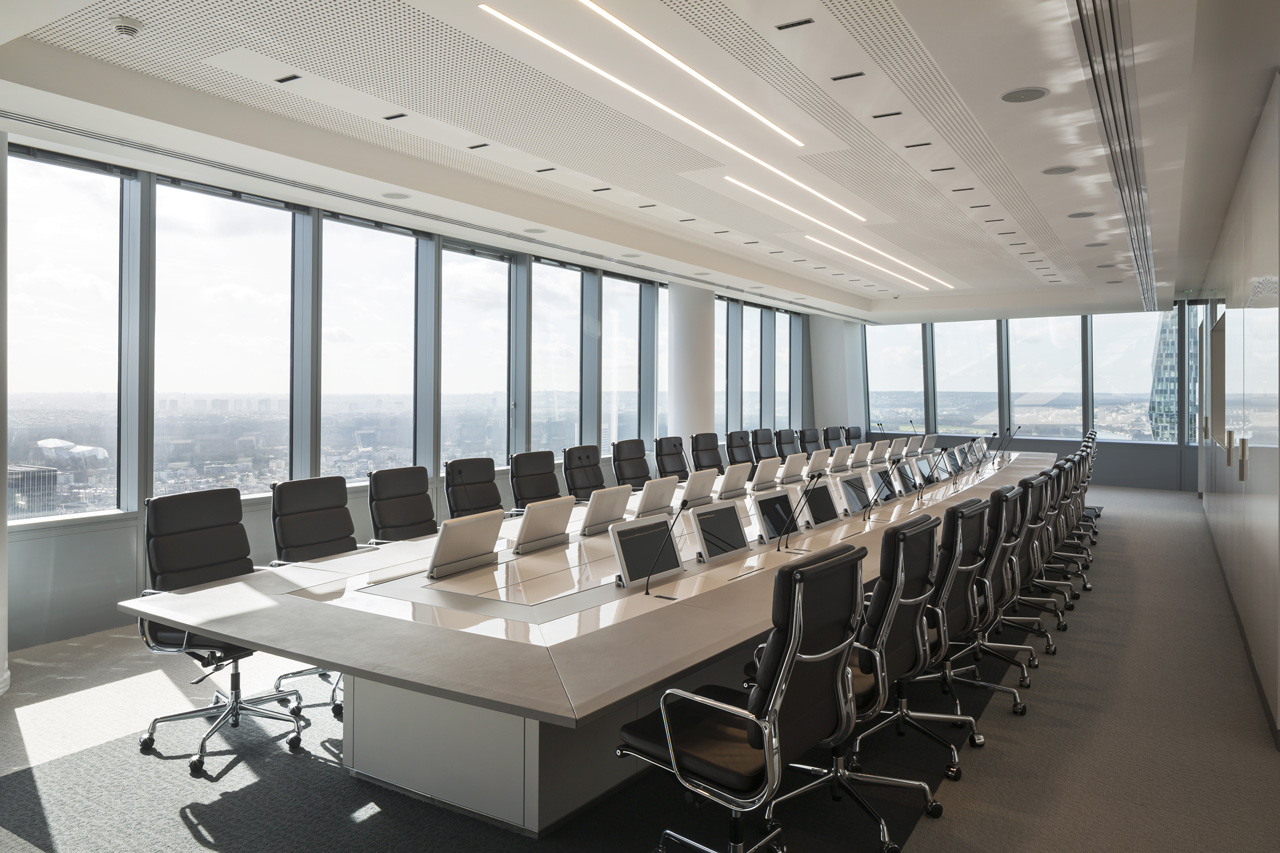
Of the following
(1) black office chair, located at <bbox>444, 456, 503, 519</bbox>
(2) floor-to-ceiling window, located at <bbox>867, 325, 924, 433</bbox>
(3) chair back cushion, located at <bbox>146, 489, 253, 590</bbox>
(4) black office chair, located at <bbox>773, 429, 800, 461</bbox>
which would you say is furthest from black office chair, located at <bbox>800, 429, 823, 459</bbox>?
(3) chair back cushion, located at <bbox>146, 489, 253, 590</bbox>

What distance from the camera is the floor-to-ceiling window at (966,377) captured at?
1662 cm

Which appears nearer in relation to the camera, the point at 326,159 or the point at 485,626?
the point at 485,626

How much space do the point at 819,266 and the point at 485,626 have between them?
914 cm

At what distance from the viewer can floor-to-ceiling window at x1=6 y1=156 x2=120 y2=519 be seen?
5438 millimetres

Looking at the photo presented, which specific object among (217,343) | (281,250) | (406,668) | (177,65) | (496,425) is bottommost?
(406,668)

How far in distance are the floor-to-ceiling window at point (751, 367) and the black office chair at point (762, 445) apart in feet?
10.9

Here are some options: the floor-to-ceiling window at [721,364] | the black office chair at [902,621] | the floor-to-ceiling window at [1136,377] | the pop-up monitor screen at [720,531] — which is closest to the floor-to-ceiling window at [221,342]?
the pop-up monitor screen at [720,531]

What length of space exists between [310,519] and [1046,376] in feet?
49.3

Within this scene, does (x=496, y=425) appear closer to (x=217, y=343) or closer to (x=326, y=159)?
(x=217, y=343)

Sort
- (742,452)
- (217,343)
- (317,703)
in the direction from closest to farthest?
→ (317,703) < (217,343) < (742,452)

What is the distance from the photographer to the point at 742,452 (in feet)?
34.9

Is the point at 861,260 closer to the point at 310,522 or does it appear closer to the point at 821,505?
the point at 821,505

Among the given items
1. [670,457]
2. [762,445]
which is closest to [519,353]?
[670,457]

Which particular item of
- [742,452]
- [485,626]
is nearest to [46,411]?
[485,626]
